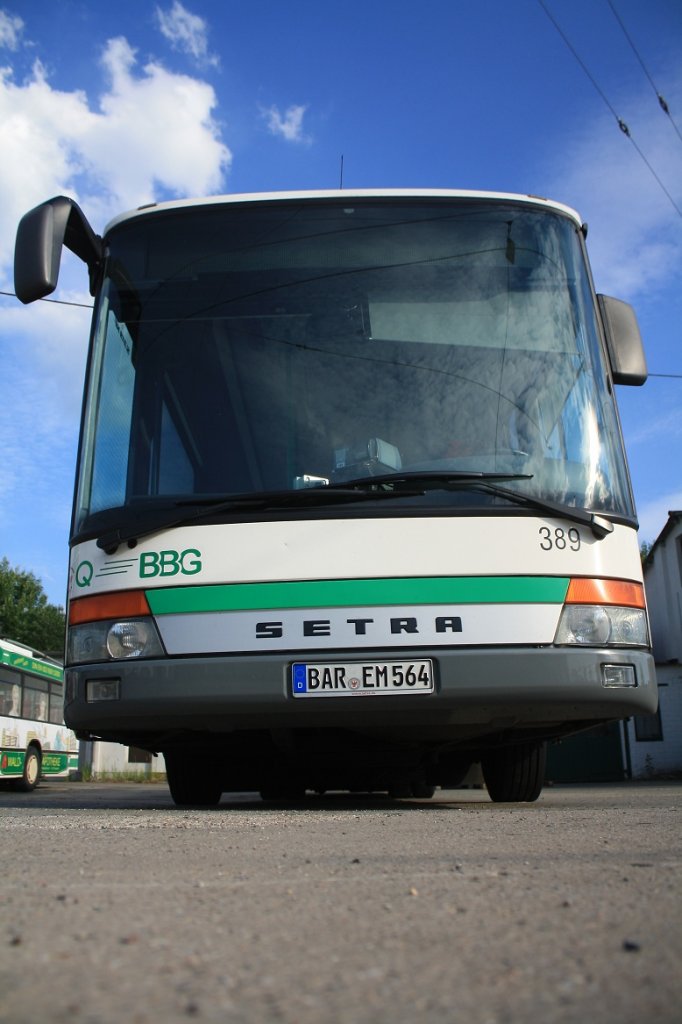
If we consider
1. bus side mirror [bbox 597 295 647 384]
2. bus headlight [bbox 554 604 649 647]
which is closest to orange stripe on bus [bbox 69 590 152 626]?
bus headlight [bbox 554 604 649 647]

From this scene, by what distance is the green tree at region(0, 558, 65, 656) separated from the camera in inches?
2509

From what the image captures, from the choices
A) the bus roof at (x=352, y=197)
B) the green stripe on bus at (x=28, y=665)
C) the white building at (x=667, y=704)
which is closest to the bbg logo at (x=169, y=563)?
the bus roof at (x=352, y=197)

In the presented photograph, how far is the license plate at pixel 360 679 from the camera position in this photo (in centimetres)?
498

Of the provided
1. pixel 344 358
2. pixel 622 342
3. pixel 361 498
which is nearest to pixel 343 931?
pixel 361 498

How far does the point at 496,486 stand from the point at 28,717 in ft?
58.1

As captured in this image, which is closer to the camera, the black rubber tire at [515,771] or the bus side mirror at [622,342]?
the bus side mirror at [622,342]

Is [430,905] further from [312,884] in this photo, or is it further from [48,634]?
[48,634]

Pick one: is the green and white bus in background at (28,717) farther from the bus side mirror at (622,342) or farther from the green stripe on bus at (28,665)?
the bus side mirror at (622,342)

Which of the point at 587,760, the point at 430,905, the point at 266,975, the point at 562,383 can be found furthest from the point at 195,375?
the point at 587,760

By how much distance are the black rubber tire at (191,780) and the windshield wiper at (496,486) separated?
8.78ft

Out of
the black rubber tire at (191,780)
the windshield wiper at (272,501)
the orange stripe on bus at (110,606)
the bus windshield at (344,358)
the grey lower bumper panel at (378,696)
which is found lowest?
the black rubber tire at (191,780)

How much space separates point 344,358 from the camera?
555cm

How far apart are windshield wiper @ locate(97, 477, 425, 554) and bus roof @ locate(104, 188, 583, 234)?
69.9 inches

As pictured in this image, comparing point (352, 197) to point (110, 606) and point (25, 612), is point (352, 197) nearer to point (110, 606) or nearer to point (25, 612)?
point (110, 606)
